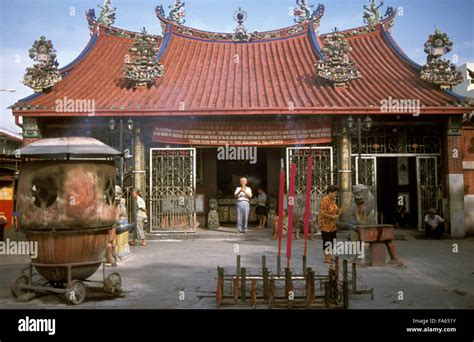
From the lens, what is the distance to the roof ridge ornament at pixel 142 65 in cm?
1359

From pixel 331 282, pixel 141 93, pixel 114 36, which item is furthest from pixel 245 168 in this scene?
pixel 331 282

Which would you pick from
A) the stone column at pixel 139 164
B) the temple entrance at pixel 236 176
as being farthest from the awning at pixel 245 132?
the temple entrance at pixel 236 176

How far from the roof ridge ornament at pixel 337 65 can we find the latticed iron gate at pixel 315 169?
2.29 meters

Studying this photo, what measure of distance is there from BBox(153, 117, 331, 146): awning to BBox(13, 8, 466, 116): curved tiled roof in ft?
1.94

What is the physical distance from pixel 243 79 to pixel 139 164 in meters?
4.42

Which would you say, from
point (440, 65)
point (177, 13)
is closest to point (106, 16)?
point (177, 13)

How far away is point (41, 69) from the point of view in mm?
13289

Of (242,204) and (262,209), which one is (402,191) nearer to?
(262,209)

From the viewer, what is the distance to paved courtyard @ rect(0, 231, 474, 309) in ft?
19.5

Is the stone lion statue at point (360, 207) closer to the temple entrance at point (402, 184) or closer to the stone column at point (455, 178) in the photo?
the temple entrance at point (402, 184)

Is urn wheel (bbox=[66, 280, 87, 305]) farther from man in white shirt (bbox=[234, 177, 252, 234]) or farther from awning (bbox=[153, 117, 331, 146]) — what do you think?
man in white shirt (bbox=[234, 177, 252, 234])

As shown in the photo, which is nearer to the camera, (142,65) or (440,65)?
(440,65)

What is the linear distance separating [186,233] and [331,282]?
742 centimetres

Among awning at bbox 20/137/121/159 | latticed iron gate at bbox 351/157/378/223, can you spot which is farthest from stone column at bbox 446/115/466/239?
awning at bbox 20/137/121/159
